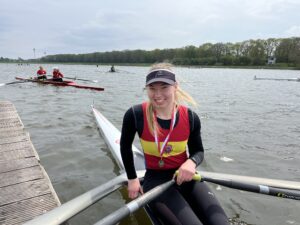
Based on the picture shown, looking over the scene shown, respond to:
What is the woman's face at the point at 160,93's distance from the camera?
2.96 meters

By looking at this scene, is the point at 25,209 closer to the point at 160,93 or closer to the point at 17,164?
the point at 17,164

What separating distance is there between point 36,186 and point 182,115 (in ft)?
8.65

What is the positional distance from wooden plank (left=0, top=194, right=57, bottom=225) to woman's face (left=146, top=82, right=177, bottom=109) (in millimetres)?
2115

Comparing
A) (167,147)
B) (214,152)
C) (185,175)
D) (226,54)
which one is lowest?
(214,152)

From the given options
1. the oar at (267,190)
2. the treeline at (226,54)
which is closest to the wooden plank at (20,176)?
the oar at (267,190)

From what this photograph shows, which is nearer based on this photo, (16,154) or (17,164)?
(17,164)

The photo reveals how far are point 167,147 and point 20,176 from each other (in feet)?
9.22

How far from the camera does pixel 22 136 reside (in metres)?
6.50

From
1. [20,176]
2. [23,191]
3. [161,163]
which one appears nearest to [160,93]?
[161,163]

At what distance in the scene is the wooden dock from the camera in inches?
140

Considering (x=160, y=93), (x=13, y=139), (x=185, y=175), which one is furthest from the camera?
(x=13, y=139)

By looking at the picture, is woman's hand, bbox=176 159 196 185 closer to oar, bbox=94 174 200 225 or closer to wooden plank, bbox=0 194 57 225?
oar, bbox=94 174 200 225

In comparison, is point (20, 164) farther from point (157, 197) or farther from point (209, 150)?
point (209, 150)

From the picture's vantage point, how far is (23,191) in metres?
A: 4.03
